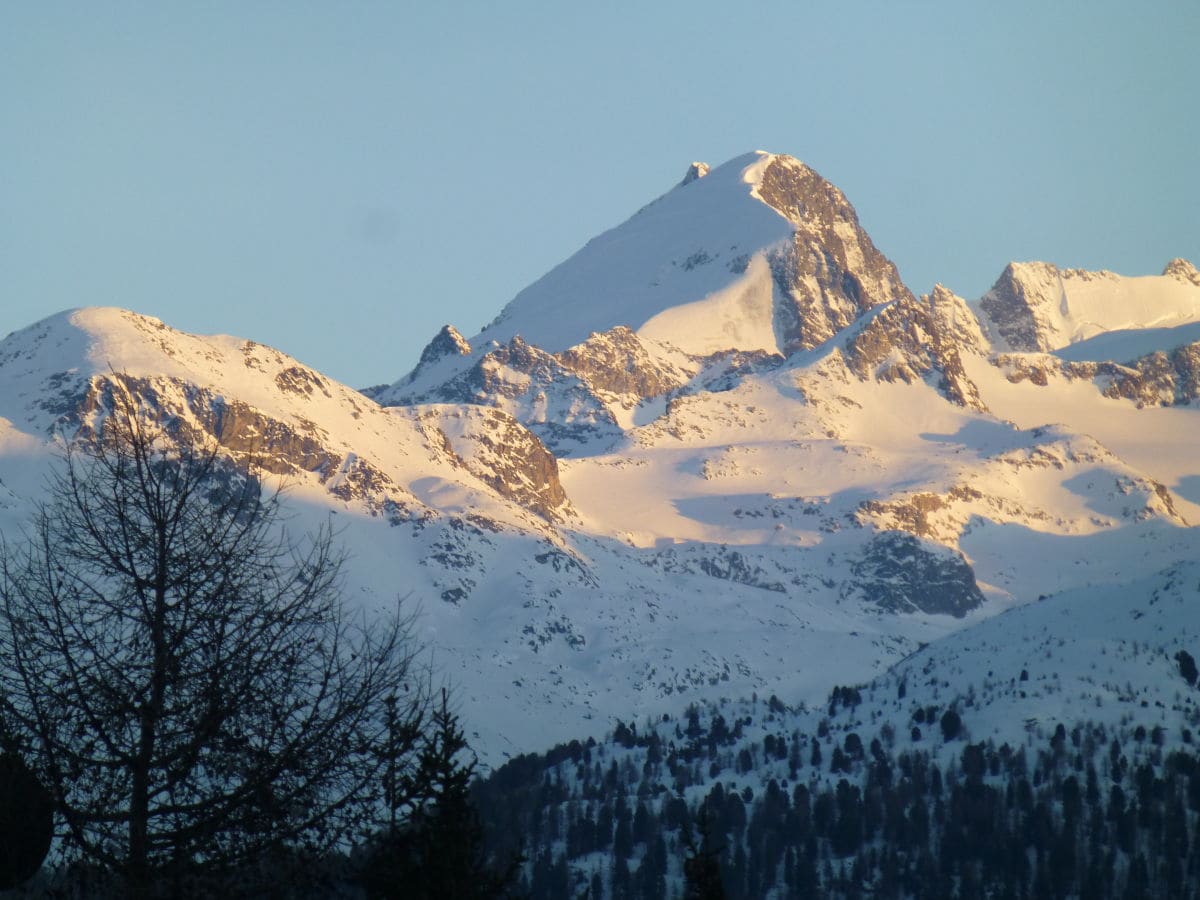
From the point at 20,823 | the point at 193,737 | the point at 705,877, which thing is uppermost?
the point at 193,737

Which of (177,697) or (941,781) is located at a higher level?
(941,781)

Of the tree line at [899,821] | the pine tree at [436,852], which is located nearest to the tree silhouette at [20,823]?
the pine tree at [436,852]

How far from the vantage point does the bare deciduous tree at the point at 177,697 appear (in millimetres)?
19531

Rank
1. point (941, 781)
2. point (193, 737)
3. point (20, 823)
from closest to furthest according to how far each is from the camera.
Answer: point (20, 823), point (193, 737), point (941, 781)

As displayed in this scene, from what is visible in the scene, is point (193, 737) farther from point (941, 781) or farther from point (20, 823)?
point (941, 781)

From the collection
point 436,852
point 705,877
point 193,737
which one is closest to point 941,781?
point 705,877

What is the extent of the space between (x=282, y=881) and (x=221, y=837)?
0.94 m

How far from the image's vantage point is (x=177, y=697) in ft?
66.4

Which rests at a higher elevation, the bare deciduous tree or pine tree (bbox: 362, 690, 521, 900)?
the bare deciduous tree

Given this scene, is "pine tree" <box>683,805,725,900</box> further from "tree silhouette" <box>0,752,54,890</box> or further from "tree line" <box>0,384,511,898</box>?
"tree silhouette" <box>0,752,54,890</box>

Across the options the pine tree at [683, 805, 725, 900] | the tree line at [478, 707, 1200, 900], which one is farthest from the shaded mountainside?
the pine tree at [683, 805, 725, 900]

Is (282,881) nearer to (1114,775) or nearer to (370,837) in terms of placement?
(370,837)

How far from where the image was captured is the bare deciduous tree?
19531mm

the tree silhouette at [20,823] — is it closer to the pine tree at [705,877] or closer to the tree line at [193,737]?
the tree line at [193,737]
